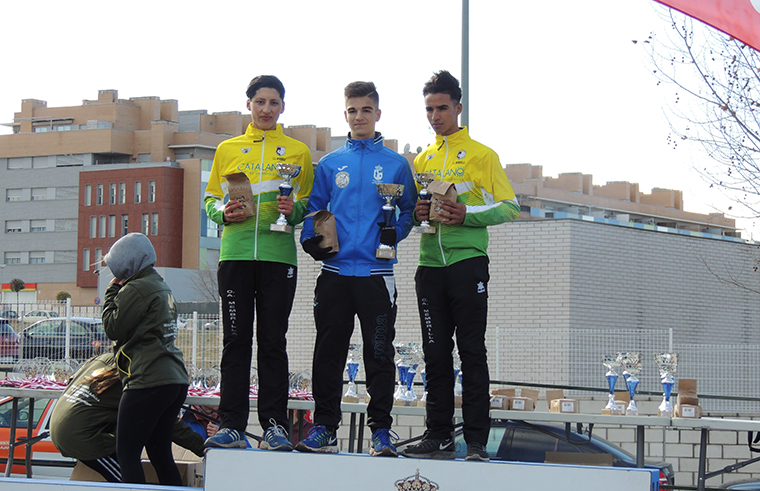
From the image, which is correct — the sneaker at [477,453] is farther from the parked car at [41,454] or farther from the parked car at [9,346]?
the parked car at [9,346]

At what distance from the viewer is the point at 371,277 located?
14.9ft

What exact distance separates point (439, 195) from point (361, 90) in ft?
2.52

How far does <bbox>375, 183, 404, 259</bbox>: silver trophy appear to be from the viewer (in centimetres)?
446

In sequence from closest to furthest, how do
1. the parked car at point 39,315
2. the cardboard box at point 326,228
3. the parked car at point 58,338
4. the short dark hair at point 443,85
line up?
the cardboard box at point 326,228
the short dark hair at point 443,85
the parked car at point 39,315
the parked car at point 58,338

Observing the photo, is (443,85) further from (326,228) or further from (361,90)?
(326,228)

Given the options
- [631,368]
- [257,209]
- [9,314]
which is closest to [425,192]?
[257,209]

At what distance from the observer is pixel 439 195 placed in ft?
15.3

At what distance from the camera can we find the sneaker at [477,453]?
4148 millimetres

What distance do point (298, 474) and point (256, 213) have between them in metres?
1.54

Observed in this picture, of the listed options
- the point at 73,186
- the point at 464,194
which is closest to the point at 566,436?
the point at 464,194

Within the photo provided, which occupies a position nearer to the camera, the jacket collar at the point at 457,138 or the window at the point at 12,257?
the jacket collar at the point at 457,138

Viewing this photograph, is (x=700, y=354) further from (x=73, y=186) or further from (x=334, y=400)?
(x=73, y=186)

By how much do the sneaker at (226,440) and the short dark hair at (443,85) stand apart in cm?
229

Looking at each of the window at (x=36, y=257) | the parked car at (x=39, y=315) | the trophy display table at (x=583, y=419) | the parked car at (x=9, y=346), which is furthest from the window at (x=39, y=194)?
→ the trophy display table at (x=583, y=419)
